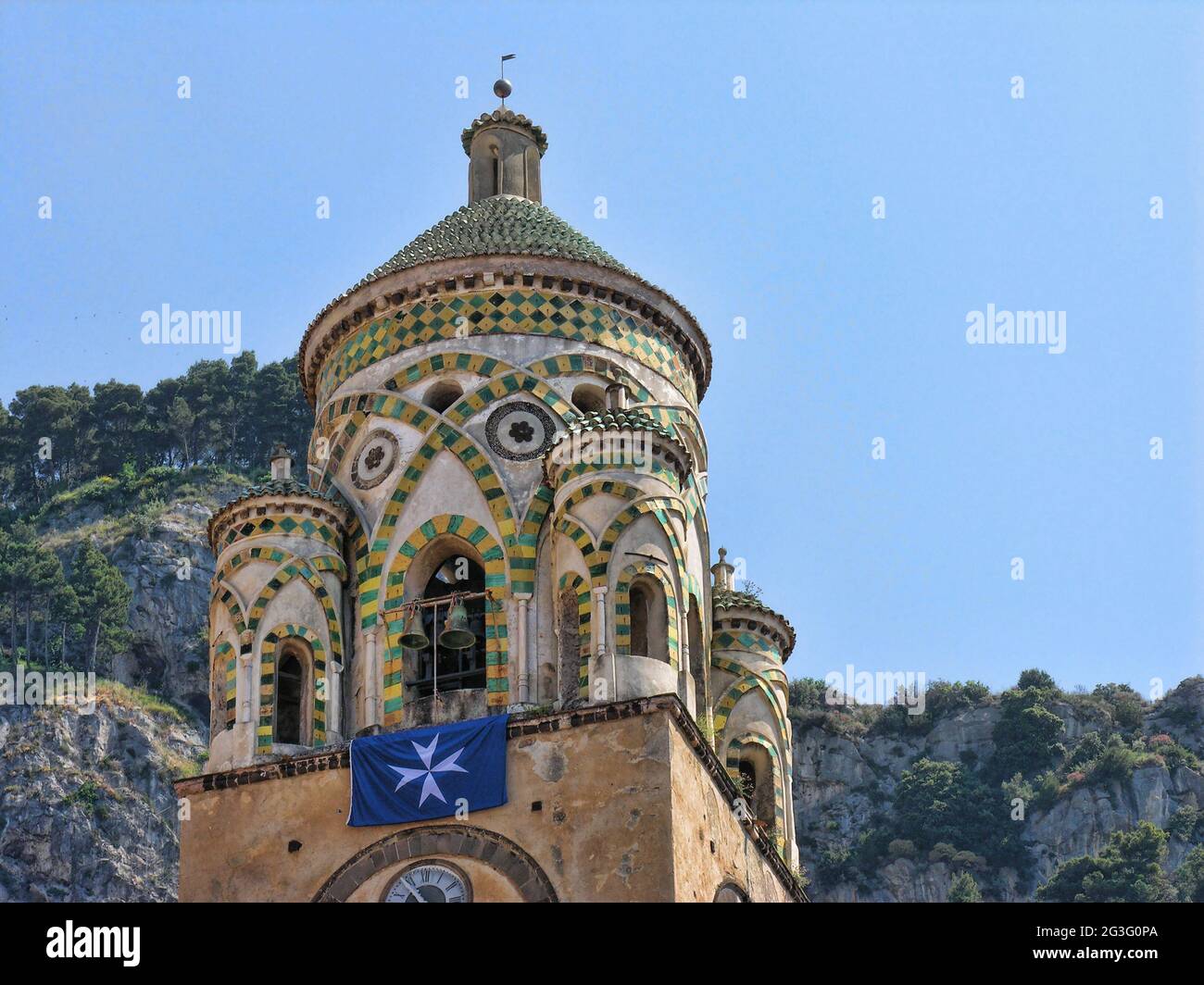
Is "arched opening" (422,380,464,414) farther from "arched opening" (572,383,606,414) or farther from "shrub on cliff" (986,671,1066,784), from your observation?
"shrub on cliff" (986,671,1066,784)

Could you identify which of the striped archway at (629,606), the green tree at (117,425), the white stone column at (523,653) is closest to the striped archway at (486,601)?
the white stone column at (523,653)

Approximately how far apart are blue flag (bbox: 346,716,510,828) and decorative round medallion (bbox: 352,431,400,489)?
12.9 feet

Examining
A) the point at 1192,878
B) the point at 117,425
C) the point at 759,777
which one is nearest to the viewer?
the point at 759,777

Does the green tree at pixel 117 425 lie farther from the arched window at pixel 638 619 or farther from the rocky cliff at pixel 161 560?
the arched window at pixel 638 619

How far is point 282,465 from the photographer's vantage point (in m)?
30.2

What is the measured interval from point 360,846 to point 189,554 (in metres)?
56.7

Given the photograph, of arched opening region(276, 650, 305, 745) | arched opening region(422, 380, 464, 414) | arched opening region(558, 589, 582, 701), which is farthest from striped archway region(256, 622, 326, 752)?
arched opening region(422, 380, 464, 414)

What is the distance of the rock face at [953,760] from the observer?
67125 millimetres

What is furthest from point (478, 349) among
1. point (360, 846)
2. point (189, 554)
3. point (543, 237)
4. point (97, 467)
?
Result: point (97, 467)

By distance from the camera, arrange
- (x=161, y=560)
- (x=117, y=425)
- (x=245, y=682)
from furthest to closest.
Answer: (x=117, y=425), (x=161, y=560), (x=245, y=682)

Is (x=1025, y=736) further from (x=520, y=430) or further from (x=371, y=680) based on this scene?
(x=371, y=680)

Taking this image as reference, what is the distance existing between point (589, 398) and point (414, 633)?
4.37 m

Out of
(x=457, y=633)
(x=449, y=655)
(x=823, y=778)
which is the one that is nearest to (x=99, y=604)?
(x=823, y=778)
